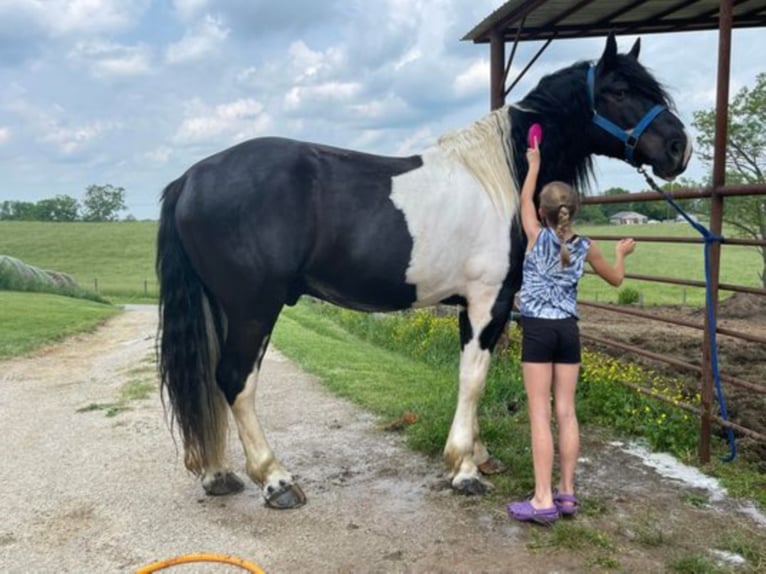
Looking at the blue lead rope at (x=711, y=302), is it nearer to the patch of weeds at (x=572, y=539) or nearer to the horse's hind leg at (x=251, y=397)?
the patch of weeds at (x=572, y=539)

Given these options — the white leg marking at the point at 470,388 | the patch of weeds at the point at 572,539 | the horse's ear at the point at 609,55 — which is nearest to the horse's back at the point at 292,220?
the white leg marking at the point at 470,388

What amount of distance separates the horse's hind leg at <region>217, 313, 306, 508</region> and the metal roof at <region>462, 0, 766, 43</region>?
3.52 metres

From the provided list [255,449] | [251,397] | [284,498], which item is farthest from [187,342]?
[284,498]

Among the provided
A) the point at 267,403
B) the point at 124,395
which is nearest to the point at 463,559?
the point at 267,403

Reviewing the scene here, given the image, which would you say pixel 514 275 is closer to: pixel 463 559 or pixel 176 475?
pixel 463 559

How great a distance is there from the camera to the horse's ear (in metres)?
3.29

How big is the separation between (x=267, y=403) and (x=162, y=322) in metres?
2.44

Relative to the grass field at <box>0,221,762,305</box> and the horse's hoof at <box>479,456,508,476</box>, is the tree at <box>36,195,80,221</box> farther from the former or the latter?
the horse's hoof at <box>479,456,508,476</box>

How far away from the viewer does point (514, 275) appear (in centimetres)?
342

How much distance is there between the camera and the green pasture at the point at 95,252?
3069cm

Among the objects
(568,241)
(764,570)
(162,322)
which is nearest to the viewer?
(764,570)

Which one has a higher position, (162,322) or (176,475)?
(162,322)

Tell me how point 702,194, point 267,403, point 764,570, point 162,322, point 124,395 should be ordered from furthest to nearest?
point 124,395, point 267,403, point 702,194, point 162,322, point 764,570

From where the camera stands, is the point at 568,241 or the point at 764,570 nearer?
the point at 764,570
